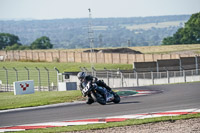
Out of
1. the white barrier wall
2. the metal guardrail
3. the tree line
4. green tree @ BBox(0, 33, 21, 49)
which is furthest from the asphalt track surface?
green tree @ BBox(0, 33, 21, 49)

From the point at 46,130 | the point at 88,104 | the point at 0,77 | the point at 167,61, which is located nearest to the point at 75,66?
the point at 0,77

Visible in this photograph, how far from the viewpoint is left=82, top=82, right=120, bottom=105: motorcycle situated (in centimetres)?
1733

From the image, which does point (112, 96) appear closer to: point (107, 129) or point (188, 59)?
point (107, 129)

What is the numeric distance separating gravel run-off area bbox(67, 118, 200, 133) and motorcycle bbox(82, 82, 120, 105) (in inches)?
172

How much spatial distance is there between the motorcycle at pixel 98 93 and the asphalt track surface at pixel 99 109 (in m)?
0.24

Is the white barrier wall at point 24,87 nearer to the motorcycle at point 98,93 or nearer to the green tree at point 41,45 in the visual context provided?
the motorcycle at point 98,93

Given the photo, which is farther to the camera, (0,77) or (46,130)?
(0,77)

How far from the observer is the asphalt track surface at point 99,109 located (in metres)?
15.8

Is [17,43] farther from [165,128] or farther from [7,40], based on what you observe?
[165,128]

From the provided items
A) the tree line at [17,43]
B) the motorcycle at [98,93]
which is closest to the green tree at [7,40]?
the tree line at [17,43]

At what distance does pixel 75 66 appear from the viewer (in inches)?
2589

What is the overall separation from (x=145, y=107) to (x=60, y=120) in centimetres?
318

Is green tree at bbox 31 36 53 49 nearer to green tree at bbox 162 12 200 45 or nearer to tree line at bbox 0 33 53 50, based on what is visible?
tree line at bbox 0 33 53 50

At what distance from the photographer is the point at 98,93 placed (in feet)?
58.9
